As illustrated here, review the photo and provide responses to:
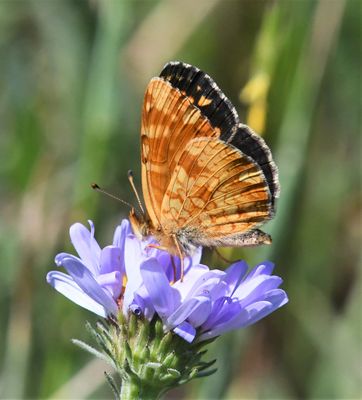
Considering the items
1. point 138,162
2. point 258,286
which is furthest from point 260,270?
point 138,162

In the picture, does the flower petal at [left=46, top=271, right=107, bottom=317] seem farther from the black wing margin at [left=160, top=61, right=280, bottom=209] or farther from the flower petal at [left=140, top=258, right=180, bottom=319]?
the black wing margin at [left=160, top=61, right=280, bottom=209]

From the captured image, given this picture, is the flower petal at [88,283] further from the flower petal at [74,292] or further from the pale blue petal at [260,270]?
the pale blue petal at [260,270]

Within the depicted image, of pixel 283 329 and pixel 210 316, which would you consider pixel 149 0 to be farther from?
pixel 210 316

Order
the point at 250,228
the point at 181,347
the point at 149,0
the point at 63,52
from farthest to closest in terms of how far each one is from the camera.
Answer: the point at 149,0 < the point at 63,52 < the point at 250,228 < the point at 181,347

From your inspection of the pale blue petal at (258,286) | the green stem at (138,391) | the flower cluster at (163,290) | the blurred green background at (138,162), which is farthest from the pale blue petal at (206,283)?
the blurred green background at (138,162)

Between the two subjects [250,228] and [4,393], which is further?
[4,393]

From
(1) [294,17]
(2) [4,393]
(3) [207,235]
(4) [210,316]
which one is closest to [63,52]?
(1) [294,17]

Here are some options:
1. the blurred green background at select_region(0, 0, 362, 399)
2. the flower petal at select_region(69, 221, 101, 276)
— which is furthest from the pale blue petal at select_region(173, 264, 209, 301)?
the blurred green background at select_region(0, 0, 362, 399)

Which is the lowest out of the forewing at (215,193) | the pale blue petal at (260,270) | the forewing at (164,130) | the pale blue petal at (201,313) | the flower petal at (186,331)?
the flower petal at (186,331)
